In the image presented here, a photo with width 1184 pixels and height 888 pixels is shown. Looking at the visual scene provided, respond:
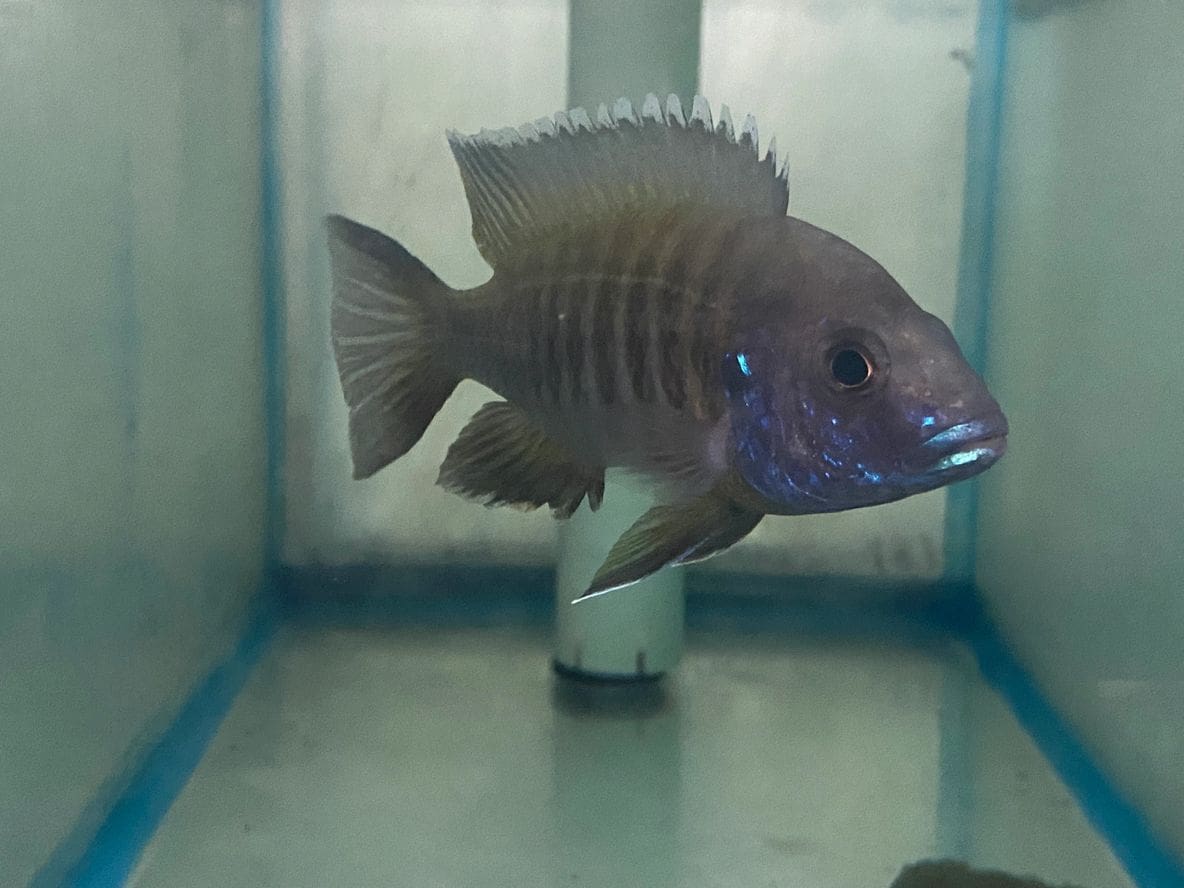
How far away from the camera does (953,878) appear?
912mm

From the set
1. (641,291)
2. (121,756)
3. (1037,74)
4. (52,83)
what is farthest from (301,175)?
(641,291)

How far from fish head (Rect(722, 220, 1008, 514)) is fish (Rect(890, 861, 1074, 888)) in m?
0.63

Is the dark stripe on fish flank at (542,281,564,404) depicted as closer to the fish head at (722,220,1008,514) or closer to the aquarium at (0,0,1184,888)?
the fish head at (722,220,1008,514)

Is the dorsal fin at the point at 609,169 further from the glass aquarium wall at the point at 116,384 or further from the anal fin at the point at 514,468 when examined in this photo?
the glass aquarium wall at the point at 116,384

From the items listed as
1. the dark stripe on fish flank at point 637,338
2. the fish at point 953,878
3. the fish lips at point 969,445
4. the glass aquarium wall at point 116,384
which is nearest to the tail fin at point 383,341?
the dark stripe on fish flank at point 637,338

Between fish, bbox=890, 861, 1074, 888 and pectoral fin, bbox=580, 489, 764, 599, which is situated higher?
pectoral fin, bbox=580, 489, 764, 599

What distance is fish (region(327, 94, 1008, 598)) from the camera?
14.6 inches

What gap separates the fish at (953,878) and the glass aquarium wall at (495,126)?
44 centimetres

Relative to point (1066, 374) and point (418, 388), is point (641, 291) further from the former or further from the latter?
point (1066, 374)

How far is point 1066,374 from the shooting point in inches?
42.4

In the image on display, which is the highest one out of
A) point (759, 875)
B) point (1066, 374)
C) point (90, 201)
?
point (90, 201)

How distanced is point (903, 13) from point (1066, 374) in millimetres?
418

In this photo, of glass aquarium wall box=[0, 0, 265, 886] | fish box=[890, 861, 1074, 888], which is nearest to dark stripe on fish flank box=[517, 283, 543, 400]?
A: glass aquarium wall box=[0, 0, 265, 886]

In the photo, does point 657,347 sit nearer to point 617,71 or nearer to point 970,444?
point 970,444
